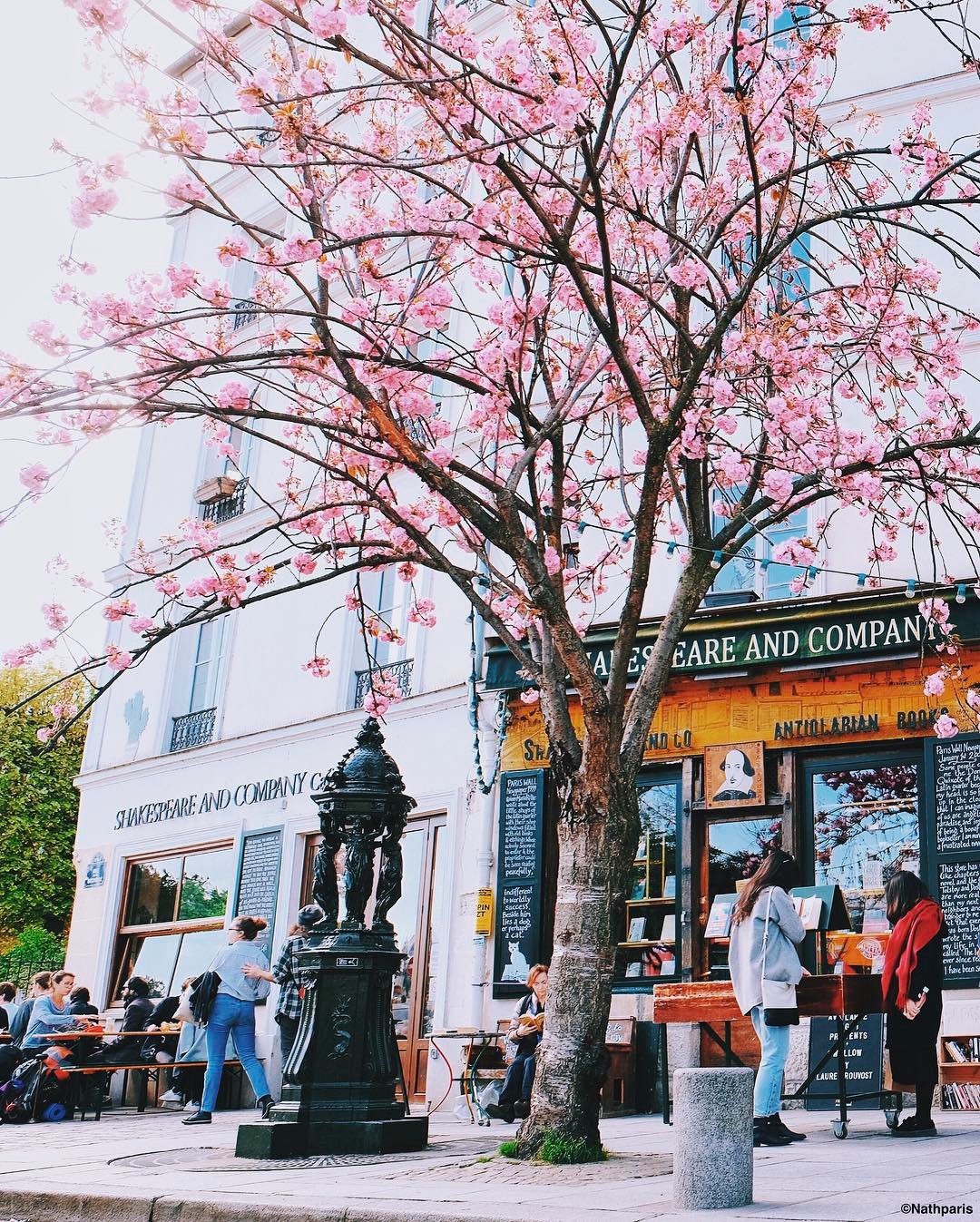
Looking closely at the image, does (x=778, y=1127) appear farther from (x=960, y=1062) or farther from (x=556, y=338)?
(x=556, y=338)

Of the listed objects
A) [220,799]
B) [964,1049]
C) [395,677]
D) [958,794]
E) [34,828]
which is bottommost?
[964,1049]

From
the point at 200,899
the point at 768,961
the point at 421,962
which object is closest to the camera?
the point at 768,961

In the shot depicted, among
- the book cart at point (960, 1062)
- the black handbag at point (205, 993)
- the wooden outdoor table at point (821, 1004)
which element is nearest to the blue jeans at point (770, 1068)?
the wooden outdoor table at point (821, 1004)

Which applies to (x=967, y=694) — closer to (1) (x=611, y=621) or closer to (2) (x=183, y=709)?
(1) (x=611, y=621)

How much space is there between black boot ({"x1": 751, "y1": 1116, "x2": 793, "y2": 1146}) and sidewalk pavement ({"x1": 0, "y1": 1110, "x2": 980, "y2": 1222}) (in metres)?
0.11

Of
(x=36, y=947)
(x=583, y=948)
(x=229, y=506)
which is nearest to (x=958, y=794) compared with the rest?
(x=583, y=948)

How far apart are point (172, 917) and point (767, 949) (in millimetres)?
11312

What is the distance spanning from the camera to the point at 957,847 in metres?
11.1

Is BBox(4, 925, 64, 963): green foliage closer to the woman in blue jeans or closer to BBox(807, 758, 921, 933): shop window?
the woman in blue jeans

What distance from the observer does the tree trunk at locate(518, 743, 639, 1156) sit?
24.5 ft

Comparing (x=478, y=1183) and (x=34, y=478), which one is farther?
(x=34, y=478)

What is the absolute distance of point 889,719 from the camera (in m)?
11.8

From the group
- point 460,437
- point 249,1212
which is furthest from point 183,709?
point 249,1212

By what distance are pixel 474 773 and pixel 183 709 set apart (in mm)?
6280
